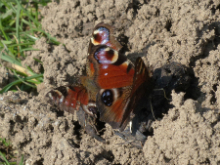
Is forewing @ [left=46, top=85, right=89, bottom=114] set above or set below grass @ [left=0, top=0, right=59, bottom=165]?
below

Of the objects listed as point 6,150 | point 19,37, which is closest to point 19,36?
point 19,37

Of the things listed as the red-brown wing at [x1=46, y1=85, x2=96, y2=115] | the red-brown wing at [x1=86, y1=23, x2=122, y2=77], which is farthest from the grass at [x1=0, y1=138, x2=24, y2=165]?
the red-brown wing at [x1=86, y1=23, x2=122, y2=77]

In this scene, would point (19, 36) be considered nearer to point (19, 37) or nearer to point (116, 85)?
point (19, 37)

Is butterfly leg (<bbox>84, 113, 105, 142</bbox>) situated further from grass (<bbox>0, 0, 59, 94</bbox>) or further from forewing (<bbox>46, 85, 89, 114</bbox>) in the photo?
grass (<bbox>0, 0, 59, 94</bbox>)

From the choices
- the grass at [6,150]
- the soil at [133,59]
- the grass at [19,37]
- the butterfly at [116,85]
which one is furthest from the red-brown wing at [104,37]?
the grass at [6,150]

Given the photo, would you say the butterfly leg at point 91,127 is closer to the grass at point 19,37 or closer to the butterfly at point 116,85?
the butterfly at point 116,85

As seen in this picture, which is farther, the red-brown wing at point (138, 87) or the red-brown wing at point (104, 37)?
the red-brown wing at point (104, 37)
